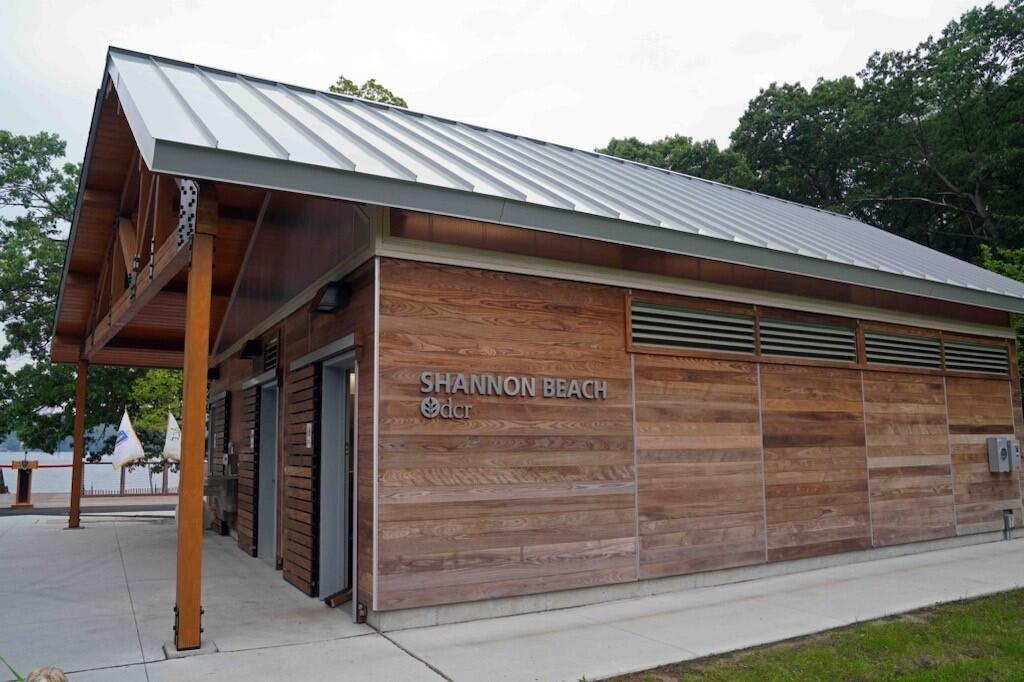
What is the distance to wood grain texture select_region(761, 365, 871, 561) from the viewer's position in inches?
316

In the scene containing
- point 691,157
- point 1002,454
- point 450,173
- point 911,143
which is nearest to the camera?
point 450,173

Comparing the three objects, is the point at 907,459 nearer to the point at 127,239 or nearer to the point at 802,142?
the point at 127,239

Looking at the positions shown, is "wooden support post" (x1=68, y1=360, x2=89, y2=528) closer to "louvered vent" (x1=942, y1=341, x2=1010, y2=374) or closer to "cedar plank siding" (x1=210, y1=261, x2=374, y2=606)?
"cedar plank siding" (x1=210, y1=261, x2=374, y2=606)

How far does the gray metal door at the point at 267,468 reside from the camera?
30.5 feet

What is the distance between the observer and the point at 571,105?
7106 centimetres

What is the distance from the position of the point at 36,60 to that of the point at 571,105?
49.0 m

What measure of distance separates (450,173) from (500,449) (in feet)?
7.29

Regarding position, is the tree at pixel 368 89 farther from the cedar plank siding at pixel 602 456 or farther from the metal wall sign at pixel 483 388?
the metal wall sign at pixel 483 388

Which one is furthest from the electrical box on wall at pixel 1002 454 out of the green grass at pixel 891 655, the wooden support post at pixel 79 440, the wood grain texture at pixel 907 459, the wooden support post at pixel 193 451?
the wooden support post at pixel 79 440

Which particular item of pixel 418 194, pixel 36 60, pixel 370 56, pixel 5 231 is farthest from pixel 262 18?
pixel 418 194

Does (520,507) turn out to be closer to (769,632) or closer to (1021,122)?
(769,632)

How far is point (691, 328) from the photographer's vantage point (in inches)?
301

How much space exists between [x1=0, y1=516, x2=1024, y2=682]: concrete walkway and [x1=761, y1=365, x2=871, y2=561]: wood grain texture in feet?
1.31

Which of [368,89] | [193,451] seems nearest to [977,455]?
[193,451]
